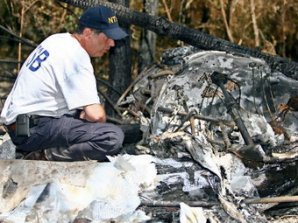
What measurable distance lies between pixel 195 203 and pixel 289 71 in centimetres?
221

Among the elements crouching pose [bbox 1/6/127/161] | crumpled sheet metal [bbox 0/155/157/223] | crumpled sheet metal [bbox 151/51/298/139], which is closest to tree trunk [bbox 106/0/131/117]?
crumpled sheet metal [bbox 151/51/298/139]

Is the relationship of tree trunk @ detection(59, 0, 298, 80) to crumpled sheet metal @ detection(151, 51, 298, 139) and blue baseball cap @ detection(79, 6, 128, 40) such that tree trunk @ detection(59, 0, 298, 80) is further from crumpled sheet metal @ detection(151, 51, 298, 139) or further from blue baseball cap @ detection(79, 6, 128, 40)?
blue baseball cap @ detection(79, 6, 128, 40)

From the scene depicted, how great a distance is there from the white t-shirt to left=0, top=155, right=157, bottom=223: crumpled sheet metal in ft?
1.33

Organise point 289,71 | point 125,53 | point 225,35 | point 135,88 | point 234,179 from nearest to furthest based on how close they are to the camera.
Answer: point 234,179 < point 289,71 < point 135,88 < point 125,53 < point 225,35

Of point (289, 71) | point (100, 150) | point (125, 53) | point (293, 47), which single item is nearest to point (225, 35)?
point (293, 47)

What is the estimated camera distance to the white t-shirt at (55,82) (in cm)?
418

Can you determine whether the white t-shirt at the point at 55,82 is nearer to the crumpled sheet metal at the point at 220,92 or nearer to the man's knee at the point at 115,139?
the man's knee at the point at 115,139

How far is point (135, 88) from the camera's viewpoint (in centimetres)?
607

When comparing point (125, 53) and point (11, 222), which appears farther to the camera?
point (125, 53)

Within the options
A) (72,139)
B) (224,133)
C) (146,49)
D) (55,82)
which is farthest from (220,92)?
(146,49)

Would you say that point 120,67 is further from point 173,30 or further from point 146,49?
point 146,49

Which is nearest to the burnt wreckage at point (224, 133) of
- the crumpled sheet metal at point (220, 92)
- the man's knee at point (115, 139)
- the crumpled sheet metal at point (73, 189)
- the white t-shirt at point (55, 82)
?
the crumpled sheet metal at point (220, 92)

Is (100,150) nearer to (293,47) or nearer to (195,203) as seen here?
(195,203)

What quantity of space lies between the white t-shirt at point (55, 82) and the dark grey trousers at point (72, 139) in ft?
0.30
